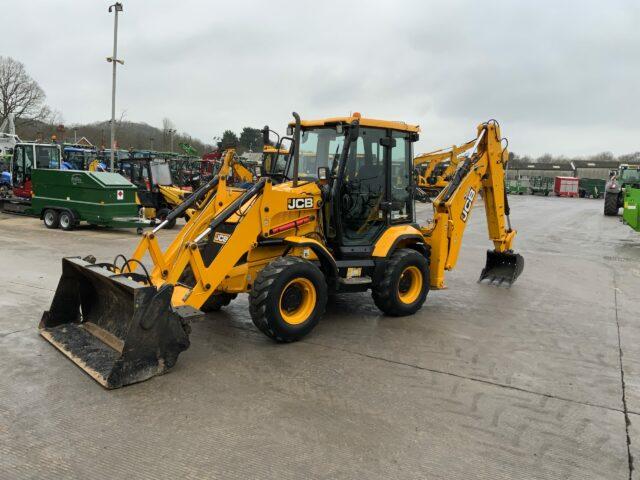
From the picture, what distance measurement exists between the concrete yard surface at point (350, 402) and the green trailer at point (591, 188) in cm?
5146

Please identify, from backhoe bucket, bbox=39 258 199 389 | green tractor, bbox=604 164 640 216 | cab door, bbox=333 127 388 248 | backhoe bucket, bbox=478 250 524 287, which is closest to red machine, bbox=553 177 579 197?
green tractor, bbox=604 164 640 216

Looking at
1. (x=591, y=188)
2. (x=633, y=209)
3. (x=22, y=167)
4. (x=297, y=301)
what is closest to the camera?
(x=297, y=301)

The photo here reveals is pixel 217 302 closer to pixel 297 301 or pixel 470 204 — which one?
pixel 297 301

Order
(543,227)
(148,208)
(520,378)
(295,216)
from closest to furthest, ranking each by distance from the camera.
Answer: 1. (520,378)
2. (295,216)
3. (148,208)
4. (543,227)

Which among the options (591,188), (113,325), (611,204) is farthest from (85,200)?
(591,188)

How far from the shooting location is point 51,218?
14.7 meters

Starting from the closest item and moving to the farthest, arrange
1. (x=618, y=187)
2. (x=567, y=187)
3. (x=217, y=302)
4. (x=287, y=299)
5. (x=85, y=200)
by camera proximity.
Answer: (x=287, y=299)
(x=217, y=302)
(x=85, y=200)
(x=618, y=187)
(x=567, y=187)

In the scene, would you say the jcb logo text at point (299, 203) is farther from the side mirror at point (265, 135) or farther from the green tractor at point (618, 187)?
the green tractor at point (618, 187)

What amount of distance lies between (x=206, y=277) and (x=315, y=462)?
89.8 inches

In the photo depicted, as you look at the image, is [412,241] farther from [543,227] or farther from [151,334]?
[543,227]

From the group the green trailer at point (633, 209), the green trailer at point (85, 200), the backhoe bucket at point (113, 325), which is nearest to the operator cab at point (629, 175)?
the green trailer at point (633, 209)

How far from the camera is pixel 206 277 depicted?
16.2ft

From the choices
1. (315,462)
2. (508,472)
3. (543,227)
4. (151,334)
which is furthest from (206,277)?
(543,227)

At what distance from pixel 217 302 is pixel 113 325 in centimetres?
161
